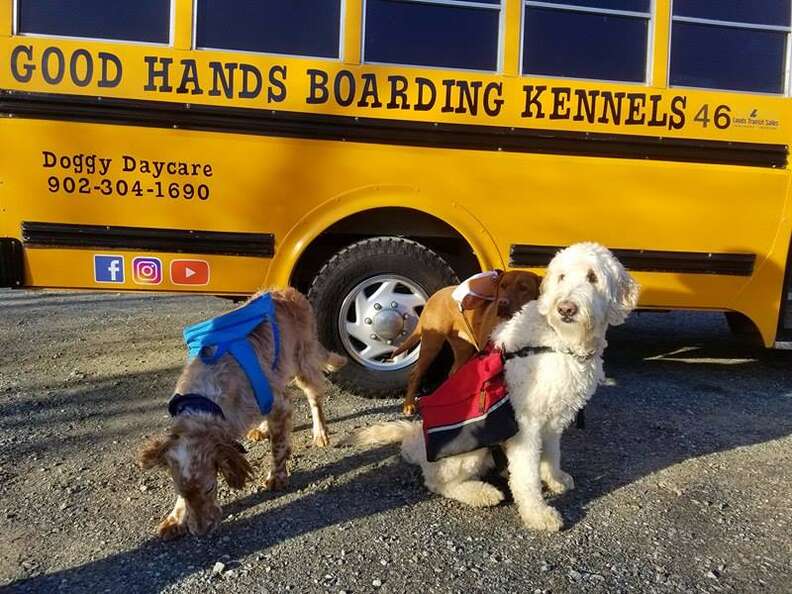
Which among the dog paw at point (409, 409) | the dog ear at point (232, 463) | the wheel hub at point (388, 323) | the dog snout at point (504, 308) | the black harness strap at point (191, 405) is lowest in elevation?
the dog paw at point (409, 409)

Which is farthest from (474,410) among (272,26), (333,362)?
(272,26)

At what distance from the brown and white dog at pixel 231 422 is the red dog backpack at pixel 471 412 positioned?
0.77 meters

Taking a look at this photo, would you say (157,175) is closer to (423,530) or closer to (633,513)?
(423,530)

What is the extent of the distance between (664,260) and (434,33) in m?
2.21

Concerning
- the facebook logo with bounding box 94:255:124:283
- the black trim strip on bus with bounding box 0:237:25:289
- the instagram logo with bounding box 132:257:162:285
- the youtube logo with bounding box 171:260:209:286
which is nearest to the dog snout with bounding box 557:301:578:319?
the youtube logo with bounding box 171:260:209:286

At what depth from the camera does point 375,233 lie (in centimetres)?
461

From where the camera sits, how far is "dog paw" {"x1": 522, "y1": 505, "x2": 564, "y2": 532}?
2936 mm

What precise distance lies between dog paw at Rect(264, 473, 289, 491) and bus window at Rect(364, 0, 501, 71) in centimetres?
266

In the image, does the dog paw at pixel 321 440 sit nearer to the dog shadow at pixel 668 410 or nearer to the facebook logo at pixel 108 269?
the dog shadow at pixel 668 410

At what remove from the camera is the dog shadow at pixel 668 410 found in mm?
3652

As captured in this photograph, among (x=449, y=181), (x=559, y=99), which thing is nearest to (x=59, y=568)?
(x=449, y=181)

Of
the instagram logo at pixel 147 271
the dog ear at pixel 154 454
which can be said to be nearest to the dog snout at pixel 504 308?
the dog ear at pixel 154 454

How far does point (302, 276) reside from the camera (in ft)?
15.6

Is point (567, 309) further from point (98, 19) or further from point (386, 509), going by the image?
point (98, 19)
